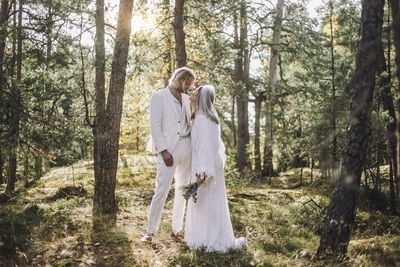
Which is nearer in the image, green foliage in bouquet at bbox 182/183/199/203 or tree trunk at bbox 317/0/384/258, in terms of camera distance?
tree trunk at bbox 317/0/384/258

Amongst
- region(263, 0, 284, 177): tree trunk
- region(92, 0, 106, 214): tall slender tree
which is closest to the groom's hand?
region(92, 0, 106, 214): tall slender tree

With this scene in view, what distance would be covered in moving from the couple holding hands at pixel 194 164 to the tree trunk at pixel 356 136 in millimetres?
1191

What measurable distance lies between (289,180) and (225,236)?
945 centimetres

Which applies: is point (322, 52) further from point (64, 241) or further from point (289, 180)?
point (64, 241)

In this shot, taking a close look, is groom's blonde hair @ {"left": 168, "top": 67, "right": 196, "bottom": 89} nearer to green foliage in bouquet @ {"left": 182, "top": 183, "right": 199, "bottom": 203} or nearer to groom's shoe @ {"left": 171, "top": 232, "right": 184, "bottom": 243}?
green foliage in bouquet @ {"left": 182, "top": 183, "right": 199, "bottom": 203}

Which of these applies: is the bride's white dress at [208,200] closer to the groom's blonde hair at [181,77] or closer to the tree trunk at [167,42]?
the groom's blonde hair at [181,77]

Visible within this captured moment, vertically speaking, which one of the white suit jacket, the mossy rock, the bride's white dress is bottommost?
the mossy rock


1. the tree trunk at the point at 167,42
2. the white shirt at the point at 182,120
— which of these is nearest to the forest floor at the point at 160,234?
the white shirt at the point at 182,120

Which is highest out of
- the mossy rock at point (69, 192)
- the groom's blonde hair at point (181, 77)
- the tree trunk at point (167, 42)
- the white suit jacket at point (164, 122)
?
the tree trunk at point (167, 42)

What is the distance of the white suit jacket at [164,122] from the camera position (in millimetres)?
4246

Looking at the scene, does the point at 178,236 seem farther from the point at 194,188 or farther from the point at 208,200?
the point at 194,188

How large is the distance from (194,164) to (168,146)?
469 millimetres

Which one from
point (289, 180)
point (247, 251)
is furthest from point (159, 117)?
point (289, 180)

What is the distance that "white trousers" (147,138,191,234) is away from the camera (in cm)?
430
